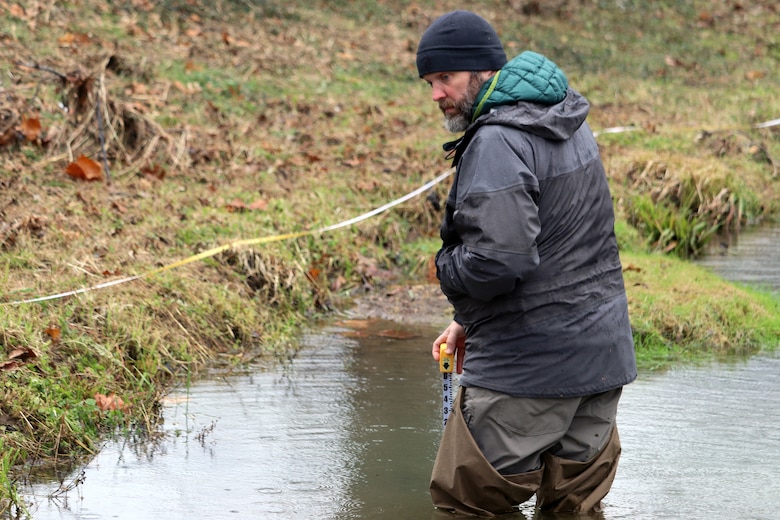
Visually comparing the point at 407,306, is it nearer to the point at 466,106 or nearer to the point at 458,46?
the point at 466,106

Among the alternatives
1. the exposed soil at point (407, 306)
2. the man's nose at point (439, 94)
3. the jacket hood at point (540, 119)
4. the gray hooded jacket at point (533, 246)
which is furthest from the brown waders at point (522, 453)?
the exposed soil at point (407, 306)

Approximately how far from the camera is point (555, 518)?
→ 14.1 feet

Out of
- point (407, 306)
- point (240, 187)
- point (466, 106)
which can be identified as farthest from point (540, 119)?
point (240, 187)

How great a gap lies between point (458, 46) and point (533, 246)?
2.63 feet

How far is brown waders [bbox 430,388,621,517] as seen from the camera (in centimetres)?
388

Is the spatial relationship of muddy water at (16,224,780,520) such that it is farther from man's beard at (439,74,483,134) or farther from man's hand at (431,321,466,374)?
man's beard at (439,74,483,134)

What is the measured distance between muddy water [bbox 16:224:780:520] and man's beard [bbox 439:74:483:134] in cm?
166

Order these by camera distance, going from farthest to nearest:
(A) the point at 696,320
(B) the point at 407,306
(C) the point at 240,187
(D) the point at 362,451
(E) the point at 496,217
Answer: (C) the point at 240,187, (B) the point at 407,306, (A) the point at 696,320, (D) the point at 362,451, (E) the point at 496,217

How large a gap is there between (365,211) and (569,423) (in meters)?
5.70

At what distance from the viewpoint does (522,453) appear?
3.88 m

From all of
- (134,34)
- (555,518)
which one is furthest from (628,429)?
(134,34)

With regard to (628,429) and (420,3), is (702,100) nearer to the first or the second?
(420,3)

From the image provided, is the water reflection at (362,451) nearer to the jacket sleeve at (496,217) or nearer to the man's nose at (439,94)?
the jacket sleeve at (496,217)

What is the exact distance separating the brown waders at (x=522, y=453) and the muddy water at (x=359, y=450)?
1.03 feet
